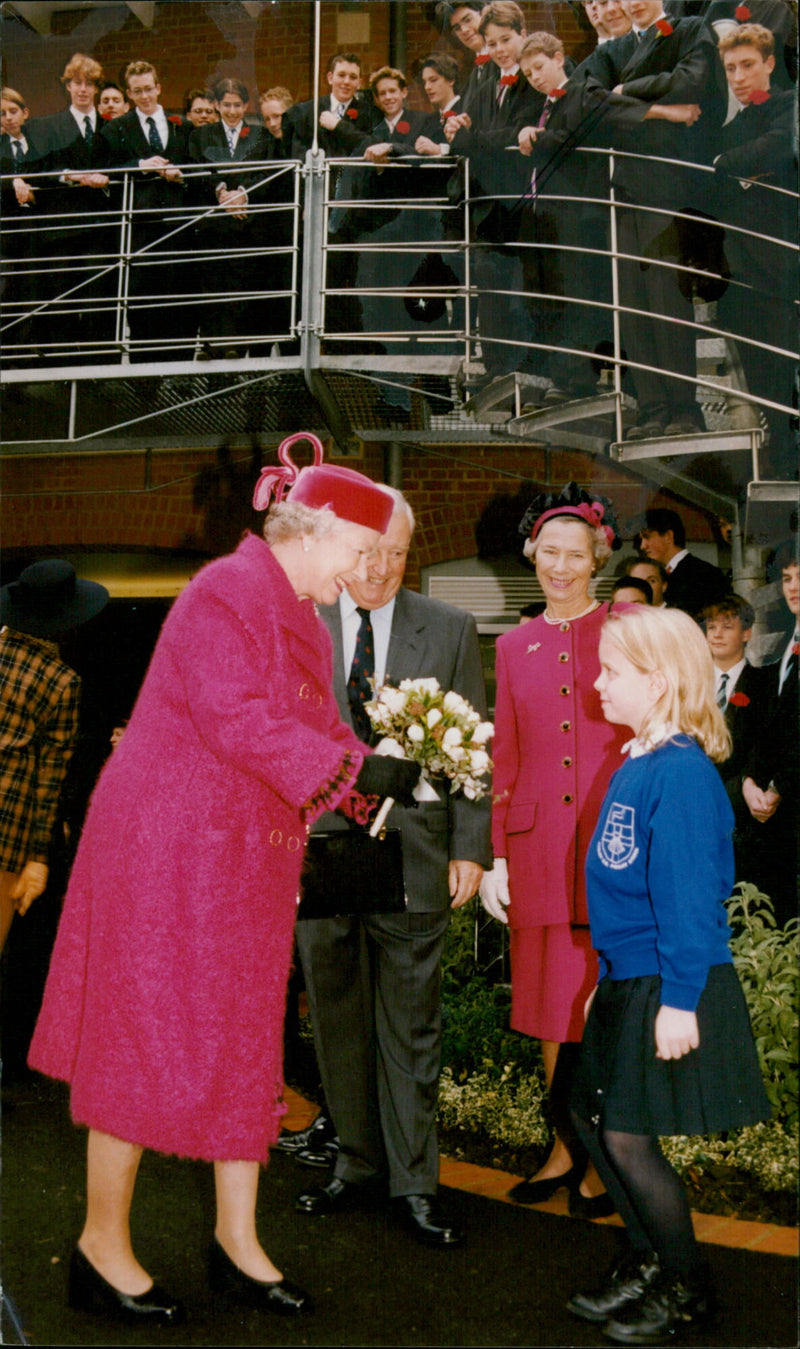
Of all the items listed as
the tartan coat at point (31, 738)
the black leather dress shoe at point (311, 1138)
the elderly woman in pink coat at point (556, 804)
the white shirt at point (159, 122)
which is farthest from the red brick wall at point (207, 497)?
the black leather dress shoe at point (311, 1138)

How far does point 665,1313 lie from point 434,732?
1318 mm

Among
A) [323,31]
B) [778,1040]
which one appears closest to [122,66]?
[323,31]

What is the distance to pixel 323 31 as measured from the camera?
363 cm

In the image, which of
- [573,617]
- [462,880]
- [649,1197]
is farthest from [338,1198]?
[573,617]

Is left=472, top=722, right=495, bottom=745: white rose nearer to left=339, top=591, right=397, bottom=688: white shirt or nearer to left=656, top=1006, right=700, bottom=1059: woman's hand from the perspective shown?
left=339, top=591, right=397, bottom=688: white shirt

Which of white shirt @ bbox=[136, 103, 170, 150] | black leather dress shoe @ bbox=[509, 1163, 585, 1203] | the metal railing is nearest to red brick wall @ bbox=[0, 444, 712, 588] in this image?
the metal railing

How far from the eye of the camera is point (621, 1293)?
2.28 meters

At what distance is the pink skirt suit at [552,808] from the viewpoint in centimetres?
297

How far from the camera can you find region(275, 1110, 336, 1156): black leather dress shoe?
3.37 meters

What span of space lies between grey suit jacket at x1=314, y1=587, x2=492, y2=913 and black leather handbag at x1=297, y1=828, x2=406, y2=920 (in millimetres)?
358

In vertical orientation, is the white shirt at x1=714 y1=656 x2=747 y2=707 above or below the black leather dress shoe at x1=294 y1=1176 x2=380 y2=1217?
above

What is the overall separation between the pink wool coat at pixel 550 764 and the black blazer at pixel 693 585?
932mm

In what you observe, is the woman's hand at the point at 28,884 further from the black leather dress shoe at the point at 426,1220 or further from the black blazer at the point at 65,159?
the black blazer at the point at 65,159

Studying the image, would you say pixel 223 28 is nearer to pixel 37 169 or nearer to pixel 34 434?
pixel 37 169
